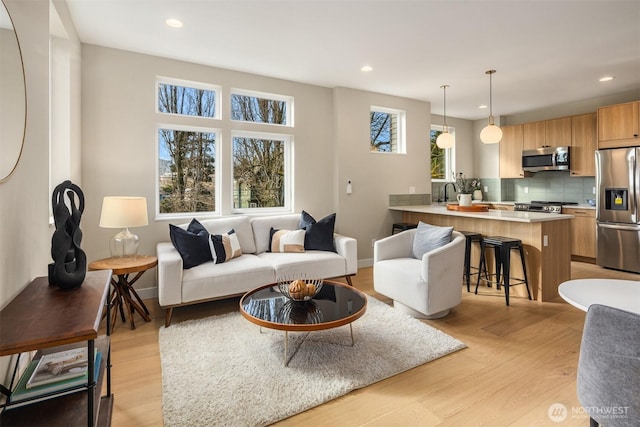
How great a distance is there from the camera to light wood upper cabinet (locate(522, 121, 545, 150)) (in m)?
6.02

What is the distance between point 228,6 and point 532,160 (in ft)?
19.1

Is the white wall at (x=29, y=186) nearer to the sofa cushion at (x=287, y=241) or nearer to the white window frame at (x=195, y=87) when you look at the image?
the white window frame at (x=195, y=87)

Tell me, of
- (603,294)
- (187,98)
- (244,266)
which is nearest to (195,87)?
(187,98)

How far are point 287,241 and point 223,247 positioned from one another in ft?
2.57

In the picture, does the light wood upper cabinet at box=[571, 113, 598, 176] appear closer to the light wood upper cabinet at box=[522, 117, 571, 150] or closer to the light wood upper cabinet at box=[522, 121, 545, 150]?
the light wood upper cabinet at box=[522, 117, 571, 150]

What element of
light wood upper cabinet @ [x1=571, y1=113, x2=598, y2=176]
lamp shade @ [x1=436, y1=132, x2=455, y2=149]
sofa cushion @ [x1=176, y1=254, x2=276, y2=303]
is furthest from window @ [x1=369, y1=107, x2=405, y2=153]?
sofa cushion @ [x1=176, y1=254, x2=276, y2=303]

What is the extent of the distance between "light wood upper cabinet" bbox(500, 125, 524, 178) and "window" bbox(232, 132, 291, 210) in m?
4.54

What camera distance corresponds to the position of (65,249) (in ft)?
5.16

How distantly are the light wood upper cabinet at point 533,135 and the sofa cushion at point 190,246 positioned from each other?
597cm

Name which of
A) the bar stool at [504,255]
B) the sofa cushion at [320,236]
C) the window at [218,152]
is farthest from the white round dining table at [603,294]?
the window at [218,152]

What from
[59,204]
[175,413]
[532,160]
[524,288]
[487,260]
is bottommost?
[175,413]

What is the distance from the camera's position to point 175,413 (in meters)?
1.82

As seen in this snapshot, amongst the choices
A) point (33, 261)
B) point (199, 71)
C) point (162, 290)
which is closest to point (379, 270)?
point (162, 290)

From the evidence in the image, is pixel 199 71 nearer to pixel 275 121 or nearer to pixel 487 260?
pixel 275 121
